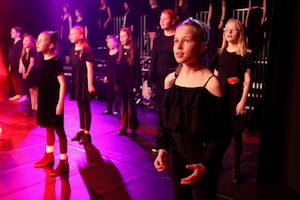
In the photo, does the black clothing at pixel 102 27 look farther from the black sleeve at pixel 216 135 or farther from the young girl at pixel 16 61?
the black sleeve at pixel 216 135

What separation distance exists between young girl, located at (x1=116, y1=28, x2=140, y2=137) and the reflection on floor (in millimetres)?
306

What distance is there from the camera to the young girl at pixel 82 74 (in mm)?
5453

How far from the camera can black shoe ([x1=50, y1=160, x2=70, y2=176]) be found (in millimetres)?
4312

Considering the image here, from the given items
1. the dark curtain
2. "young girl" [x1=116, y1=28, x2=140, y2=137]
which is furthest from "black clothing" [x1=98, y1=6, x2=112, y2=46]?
the dark curtain

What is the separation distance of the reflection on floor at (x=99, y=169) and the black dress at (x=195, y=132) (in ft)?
4.64

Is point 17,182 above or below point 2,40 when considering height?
below

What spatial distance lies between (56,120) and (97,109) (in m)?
4.63

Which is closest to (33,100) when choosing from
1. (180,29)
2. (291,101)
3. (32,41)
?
(32,41)

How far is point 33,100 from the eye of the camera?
27.9 ft

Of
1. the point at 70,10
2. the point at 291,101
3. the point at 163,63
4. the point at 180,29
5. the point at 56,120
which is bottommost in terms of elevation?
the point at 56,120

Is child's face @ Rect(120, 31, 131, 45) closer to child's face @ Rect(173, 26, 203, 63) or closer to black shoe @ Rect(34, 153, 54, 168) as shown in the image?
black shoe @ Rect(34, 153, 54, 168)

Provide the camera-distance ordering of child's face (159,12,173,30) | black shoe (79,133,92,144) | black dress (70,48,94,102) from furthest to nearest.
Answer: black shoe (79,133,92,144), black dress (70,48,94,102), child's face (159,12,173,30)

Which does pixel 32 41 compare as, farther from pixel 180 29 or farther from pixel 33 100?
pixel 180 29

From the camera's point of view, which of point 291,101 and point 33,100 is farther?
point 33,100
